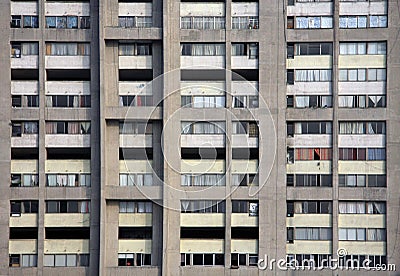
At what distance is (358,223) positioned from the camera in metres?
21.8

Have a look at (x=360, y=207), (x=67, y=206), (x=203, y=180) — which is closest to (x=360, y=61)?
(x=360, y=207)

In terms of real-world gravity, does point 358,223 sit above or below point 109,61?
below

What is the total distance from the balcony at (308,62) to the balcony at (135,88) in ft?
16.5

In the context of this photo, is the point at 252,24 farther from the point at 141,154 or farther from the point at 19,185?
the point at 19,185

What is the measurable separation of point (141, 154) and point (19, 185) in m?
4.48

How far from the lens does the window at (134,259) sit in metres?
21.9

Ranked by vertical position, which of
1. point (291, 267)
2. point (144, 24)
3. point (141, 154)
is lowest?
point (291, 267)

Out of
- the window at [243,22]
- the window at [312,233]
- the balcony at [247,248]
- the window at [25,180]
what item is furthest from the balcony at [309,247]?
the window at [25,180]

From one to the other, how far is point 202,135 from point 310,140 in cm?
385

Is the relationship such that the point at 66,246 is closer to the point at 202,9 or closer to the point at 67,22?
the point at 67,22

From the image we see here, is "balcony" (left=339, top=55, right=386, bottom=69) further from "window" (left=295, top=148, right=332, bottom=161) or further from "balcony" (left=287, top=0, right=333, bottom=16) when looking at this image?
"window" (left=295, top=148, right=332, bottom=161)

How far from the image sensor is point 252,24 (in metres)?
21.9

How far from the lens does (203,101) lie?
22.0 m

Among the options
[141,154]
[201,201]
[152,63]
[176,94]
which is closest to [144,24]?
[152,63]
